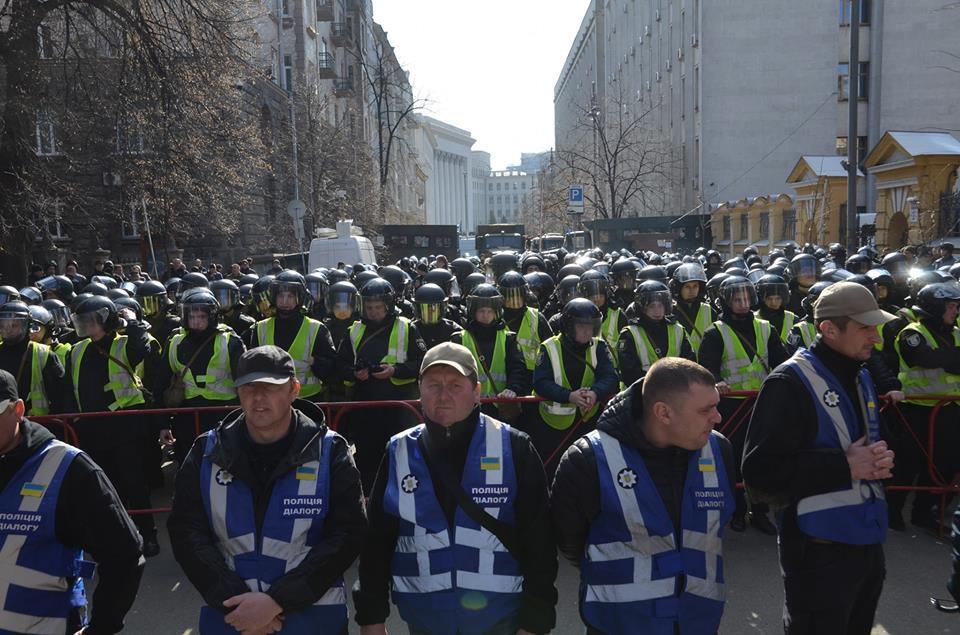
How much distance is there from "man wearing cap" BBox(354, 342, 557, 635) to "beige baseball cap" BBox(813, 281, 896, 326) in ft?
4.65

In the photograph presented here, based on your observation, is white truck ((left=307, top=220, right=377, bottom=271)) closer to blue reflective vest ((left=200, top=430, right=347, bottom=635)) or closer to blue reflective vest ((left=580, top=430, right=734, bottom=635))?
blue reflective vest ((left=200, top=430, right=347, bottom=635))

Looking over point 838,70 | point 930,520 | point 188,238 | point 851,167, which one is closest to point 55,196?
point 188,238

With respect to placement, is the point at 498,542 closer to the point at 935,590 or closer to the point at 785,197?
the point at 935,590

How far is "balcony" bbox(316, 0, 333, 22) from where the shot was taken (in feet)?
165

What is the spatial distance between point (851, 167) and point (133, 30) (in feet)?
45.3

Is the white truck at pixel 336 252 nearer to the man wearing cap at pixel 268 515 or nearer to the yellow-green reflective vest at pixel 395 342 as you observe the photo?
the yellow-green reflective vest at pixel 395 342

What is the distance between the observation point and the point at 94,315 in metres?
6.57

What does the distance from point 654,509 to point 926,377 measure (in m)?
4.48

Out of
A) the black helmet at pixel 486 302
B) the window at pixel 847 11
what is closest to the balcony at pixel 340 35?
the window at pixel 847 11

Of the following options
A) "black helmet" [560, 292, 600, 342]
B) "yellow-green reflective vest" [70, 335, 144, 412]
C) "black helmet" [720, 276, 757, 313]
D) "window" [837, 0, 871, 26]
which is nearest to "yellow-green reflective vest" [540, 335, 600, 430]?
"black helmet" [560, 292, 600, 342]

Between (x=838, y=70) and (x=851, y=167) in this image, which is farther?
(x=838, y=70)

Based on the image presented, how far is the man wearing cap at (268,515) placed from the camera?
3.11 meters

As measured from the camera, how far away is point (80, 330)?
6562 mm

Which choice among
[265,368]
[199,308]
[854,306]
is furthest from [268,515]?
[199,308]
